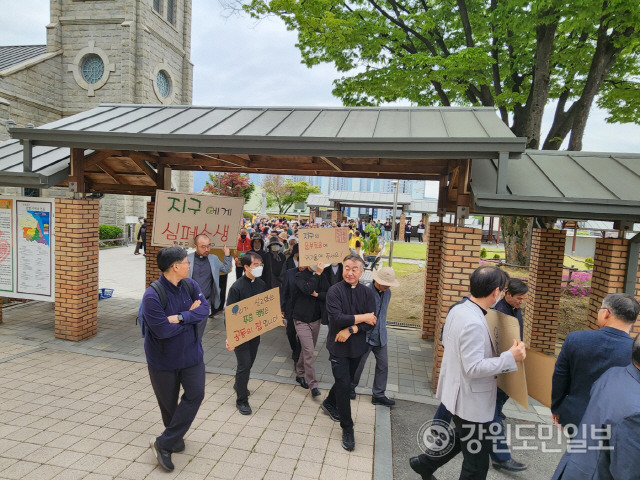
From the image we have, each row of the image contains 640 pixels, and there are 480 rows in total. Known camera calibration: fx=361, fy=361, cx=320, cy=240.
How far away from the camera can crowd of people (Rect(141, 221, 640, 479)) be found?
195 centimetres

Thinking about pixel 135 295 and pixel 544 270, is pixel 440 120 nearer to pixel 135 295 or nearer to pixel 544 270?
pixel 544 270

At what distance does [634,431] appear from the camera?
168 centimetres

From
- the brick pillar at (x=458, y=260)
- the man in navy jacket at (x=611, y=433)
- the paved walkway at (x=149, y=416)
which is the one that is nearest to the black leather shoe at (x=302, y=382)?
the paved walkway at (x=149, y=416)

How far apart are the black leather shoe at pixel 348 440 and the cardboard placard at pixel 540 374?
1.78 meters

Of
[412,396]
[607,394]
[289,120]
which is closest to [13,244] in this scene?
[289,120]

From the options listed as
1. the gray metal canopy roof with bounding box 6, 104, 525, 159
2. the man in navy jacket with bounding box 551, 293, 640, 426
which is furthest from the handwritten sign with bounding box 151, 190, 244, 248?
the man in navy jacket with bounding box 551, 293, 640, 426

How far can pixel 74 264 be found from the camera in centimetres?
617

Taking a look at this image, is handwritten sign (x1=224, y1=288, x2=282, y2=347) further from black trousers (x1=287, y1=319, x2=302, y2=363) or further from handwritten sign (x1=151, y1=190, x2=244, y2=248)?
handwritten sign (x1=151, y1=190, x2=244, y2=248)

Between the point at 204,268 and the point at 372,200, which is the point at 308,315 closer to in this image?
the point at 204,268

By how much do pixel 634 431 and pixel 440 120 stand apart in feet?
15.4

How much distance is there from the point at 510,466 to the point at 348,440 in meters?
1.63

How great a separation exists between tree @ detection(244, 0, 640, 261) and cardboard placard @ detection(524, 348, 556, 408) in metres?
8.87

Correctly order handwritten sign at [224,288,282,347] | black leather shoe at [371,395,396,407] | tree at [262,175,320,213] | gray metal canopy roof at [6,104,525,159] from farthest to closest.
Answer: tree at [262,175,320,213] → black leather shoe at [371,395,396,407] → gray metal canopy roof at [6,104,525,159] → handwritten sign at [224,288,282,347]

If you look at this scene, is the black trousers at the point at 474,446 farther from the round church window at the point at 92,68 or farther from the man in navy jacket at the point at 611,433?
the round church window at the point at 92,68
